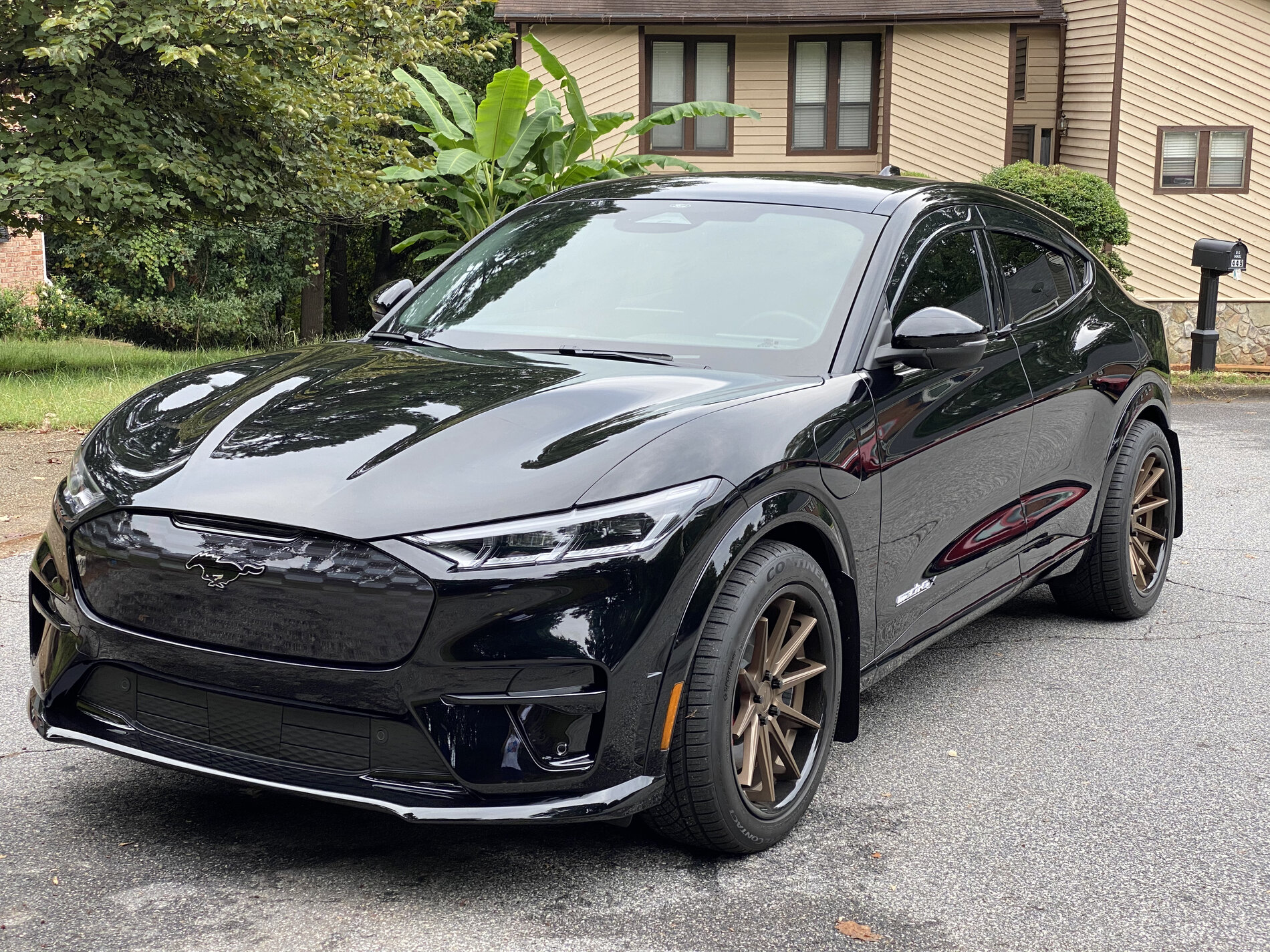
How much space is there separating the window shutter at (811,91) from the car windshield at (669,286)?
65.7 ft

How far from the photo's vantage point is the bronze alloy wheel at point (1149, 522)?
5.82m

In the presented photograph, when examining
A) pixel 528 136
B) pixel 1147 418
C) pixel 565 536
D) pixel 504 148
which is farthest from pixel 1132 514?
pixel 528 136

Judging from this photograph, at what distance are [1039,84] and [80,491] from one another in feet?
78.7

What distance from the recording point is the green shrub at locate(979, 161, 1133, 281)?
18.6 metres

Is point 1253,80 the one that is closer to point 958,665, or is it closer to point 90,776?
point 958,665

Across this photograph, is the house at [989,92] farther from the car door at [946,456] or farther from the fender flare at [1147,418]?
the car door at [946,456]

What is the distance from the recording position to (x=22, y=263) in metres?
28.2

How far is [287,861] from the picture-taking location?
10.9 ft

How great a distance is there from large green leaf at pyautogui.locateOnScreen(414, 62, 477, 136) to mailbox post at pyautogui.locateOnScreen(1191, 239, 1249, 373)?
8.38m

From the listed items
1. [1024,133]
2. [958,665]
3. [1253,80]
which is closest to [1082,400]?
[958,665]

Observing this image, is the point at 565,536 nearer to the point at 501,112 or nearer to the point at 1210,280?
the point at 501,112

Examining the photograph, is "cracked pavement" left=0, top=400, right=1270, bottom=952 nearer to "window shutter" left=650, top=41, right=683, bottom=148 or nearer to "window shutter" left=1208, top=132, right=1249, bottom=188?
"window shutter" left=1208, top=132, right=1249, bottom=188

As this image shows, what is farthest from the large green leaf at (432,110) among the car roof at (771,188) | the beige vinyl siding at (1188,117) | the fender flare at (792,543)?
the beige vinyl siding at (1188,117)

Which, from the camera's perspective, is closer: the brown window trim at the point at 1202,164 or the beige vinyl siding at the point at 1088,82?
the brown window trim at the point at 1202,164
